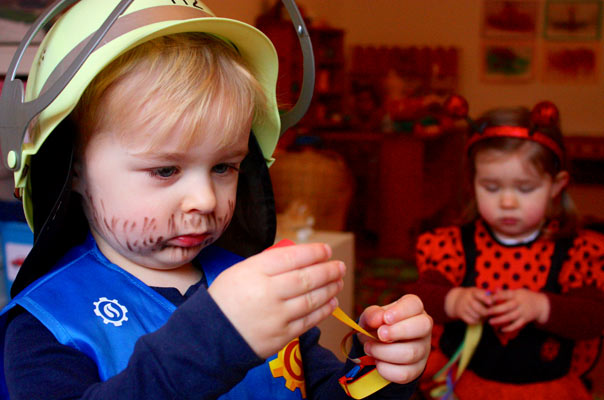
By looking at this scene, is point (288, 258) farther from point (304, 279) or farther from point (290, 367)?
point (290, 367)

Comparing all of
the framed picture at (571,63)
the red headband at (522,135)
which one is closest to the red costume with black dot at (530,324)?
the red headband at (522,135)

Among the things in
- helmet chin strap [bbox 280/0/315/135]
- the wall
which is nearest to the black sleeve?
helmet chin strap [bbox 280/0/315/135]

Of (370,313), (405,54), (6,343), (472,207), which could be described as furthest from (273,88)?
(405,54)

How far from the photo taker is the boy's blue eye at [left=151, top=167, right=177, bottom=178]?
2.09ft

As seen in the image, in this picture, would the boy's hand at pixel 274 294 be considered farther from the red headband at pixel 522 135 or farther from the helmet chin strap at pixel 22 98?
the red headband at pixel 522 135

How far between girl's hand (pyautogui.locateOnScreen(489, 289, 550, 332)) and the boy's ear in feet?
0.94

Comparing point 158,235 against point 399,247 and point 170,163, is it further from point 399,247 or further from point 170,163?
point 399,247

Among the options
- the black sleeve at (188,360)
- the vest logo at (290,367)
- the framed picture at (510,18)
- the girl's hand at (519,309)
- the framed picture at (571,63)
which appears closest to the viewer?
the black sleeve at (188,360)

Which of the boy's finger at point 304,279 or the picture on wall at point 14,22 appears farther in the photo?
the picture on wall at point 14,22

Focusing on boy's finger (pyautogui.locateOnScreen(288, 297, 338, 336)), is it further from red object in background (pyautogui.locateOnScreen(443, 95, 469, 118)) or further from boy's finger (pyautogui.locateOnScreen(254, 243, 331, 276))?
red object in background (pyautogui.locateOnScreen(443, 95, 469, 118))

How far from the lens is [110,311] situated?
67 cm

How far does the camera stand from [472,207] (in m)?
1.57

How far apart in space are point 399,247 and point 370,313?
146 inches

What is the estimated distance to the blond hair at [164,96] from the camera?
621 millimetres
